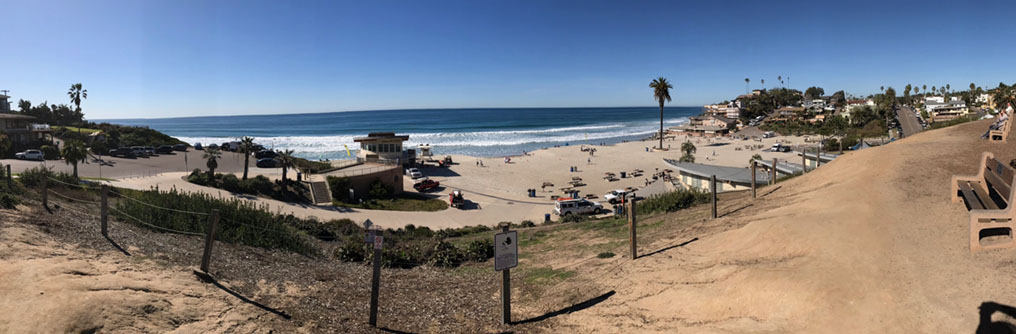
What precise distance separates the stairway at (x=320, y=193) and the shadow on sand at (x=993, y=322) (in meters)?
29.2

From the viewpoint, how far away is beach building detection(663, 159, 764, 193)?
2286cm

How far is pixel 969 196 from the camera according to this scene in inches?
309

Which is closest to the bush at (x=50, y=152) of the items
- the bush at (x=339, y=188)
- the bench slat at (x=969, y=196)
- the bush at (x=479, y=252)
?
the bush at (x=339, y=188)

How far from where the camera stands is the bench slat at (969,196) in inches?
286

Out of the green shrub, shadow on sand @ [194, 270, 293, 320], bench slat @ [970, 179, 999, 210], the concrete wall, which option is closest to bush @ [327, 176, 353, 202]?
the concrete wall

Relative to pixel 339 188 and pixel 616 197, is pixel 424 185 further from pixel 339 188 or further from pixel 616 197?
pixel 616 197

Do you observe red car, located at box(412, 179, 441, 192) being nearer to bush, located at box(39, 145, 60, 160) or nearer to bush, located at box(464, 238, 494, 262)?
bush, located at box(464, 238, 494, 262)

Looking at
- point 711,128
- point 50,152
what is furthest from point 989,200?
point 711,128

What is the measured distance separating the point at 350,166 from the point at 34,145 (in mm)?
35439

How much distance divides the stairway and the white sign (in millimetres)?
24339

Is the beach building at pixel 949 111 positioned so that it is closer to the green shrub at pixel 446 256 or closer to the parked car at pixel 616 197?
the parked car at pixel 616 197

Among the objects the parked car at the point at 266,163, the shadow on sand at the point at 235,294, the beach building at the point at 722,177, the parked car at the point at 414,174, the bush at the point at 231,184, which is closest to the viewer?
the shadow on sand at the point at 235,294

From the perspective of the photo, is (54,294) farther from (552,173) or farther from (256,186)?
(552,173)

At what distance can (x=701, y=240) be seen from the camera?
984cm
